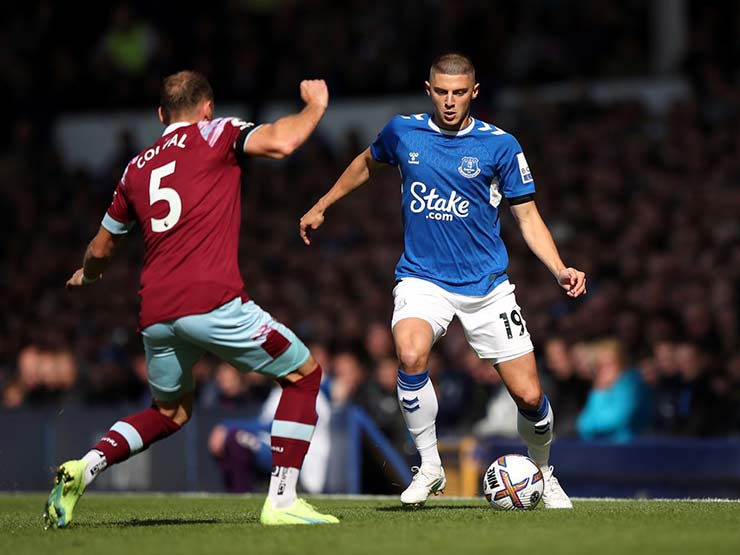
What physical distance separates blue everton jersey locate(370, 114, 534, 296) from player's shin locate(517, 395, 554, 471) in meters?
0.77

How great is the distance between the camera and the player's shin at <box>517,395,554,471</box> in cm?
871

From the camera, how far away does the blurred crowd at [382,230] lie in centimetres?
1369

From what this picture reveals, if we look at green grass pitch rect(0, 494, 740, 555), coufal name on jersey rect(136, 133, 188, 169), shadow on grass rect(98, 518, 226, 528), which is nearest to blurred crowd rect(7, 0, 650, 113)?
green grass pitch rect(0, 494, 740, 555)

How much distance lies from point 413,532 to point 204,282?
1.62 metres

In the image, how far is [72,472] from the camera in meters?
7.48

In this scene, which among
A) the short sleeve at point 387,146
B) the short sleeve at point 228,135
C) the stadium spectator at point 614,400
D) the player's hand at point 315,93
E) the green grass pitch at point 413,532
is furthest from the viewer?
the stadium spectator at point 614,400

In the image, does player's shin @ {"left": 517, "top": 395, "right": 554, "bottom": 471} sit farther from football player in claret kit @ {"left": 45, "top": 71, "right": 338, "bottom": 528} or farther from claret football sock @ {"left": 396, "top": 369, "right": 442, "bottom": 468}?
football player in claret kit @ {"left": 45, "top": 71, "right": 338, "bottom": 528}

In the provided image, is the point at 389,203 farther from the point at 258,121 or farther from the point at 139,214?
the point at 139,214

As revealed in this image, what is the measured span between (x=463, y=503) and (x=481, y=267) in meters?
1.73

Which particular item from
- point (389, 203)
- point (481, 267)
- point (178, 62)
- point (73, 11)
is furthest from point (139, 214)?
point (73, 11)

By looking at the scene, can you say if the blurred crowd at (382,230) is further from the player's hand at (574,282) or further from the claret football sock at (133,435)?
the claret football sock at (133,435)

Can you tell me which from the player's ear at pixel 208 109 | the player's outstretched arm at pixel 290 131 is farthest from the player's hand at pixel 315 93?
the player's ear at pixel 208 109

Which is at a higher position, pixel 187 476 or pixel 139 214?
pixel 139 214

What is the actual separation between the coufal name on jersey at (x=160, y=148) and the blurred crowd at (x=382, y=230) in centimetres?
634
